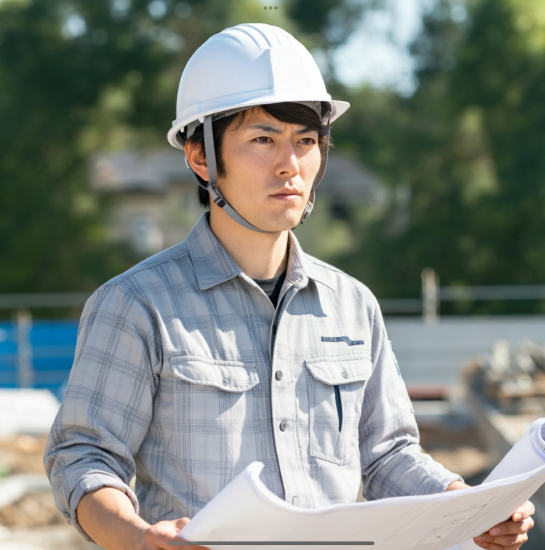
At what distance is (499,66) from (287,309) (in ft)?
51.1

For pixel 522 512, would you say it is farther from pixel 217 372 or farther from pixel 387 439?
pixel 217 372

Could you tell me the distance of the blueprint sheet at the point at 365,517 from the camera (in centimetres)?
95

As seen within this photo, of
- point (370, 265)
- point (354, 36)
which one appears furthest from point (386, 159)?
point (354, 36)

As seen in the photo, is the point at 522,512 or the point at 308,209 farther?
the point at 308,209

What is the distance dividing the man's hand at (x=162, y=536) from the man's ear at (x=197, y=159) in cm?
72

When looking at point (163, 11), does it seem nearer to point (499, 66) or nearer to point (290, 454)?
point (499, 66)

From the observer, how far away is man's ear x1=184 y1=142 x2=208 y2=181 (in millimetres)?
1549

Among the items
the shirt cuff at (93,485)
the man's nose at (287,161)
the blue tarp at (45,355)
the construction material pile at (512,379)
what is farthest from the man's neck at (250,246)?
the blue tarp at (45,355)

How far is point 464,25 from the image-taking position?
666 inches

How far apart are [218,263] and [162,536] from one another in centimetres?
55

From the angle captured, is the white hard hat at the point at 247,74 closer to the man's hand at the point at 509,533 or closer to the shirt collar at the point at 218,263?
the shirt collar at the point at 218,263

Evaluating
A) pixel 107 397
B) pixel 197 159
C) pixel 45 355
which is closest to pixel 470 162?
pixel 45 355

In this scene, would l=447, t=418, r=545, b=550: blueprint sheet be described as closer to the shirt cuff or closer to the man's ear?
the shirt cuff

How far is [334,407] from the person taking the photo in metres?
1.42
